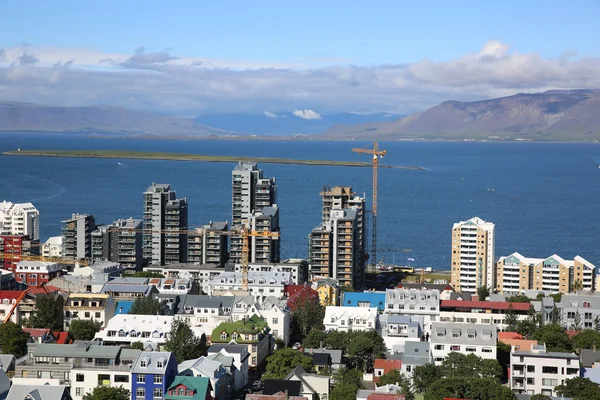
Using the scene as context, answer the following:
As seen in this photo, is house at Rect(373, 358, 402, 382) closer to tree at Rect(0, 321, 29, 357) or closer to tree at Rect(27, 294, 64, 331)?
tree at Rect(0, 321, 29, 357)

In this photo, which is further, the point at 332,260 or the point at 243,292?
the point at 332,260

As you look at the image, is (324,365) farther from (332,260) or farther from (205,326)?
(332,260)

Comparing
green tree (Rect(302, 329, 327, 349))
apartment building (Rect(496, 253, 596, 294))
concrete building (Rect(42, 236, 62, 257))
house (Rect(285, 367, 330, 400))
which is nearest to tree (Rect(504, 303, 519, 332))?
green tree (Rect(302, 329, 327, 349))

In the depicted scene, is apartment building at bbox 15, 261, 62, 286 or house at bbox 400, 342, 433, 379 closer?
house at bbox 400, 342, 433, 379

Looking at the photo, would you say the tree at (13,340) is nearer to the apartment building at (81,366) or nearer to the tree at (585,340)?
the apartment building at (81,366)

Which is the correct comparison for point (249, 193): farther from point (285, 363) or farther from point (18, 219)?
point (285, 363)

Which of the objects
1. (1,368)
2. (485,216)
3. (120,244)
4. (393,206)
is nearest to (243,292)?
(120,244)

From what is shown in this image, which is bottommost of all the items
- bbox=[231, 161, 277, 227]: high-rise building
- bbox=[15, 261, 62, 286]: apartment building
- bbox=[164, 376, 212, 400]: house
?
bbox=[164, 376, 212, 400]: house
